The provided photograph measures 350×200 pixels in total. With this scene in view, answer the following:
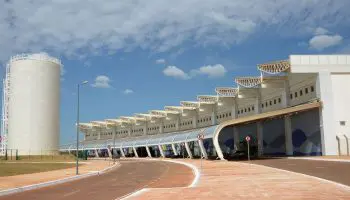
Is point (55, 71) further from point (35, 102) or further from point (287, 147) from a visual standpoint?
point (287, 147)

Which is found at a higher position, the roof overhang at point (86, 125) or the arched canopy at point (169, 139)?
the roof overhang at point (86, 125)

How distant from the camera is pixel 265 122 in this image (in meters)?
64.6

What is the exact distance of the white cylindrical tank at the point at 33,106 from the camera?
7600 centimetres

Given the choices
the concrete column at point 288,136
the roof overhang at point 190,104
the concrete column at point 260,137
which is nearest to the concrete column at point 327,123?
the concrete column at point 288,136

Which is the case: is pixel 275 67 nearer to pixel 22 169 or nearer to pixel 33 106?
pixel 22 169

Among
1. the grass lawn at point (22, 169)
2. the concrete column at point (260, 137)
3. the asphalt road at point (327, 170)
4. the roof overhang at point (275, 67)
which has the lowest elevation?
the grass lawn at point (22, 169)

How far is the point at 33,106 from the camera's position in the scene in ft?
251

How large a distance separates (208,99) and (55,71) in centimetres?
3093

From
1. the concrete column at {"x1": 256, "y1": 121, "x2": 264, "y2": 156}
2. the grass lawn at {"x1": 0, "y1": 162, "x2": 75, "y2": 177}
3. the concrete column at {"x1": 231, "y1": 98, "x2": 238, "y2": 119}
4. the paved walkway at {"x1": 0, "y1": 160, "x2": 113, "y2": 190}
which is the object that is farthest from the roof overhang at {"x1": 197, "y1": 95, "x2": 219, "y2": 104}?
the paved walkway at {"x1": 0, "y1": 160, "x2": 113, "y2": 190}

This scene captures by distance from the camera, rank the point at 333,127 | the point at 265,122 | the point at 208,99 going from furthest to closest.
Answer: the point at 208,99 → the point at 265,122 → the point at 333,127

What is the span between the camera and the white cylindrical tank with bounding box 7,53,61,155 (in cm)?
7600

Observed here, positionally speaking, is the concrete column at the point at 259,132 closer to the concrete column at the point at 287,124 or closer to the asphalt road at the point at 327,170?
the concrete column at the point at 287,124

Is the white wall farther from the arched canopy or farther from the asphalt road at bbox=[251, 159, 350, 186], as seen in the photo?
the asphalt road at bbox=[251, 159, 350, 186]

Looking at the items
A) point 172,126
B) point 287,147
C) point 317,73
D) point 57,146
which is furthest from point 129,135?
point 317,73
